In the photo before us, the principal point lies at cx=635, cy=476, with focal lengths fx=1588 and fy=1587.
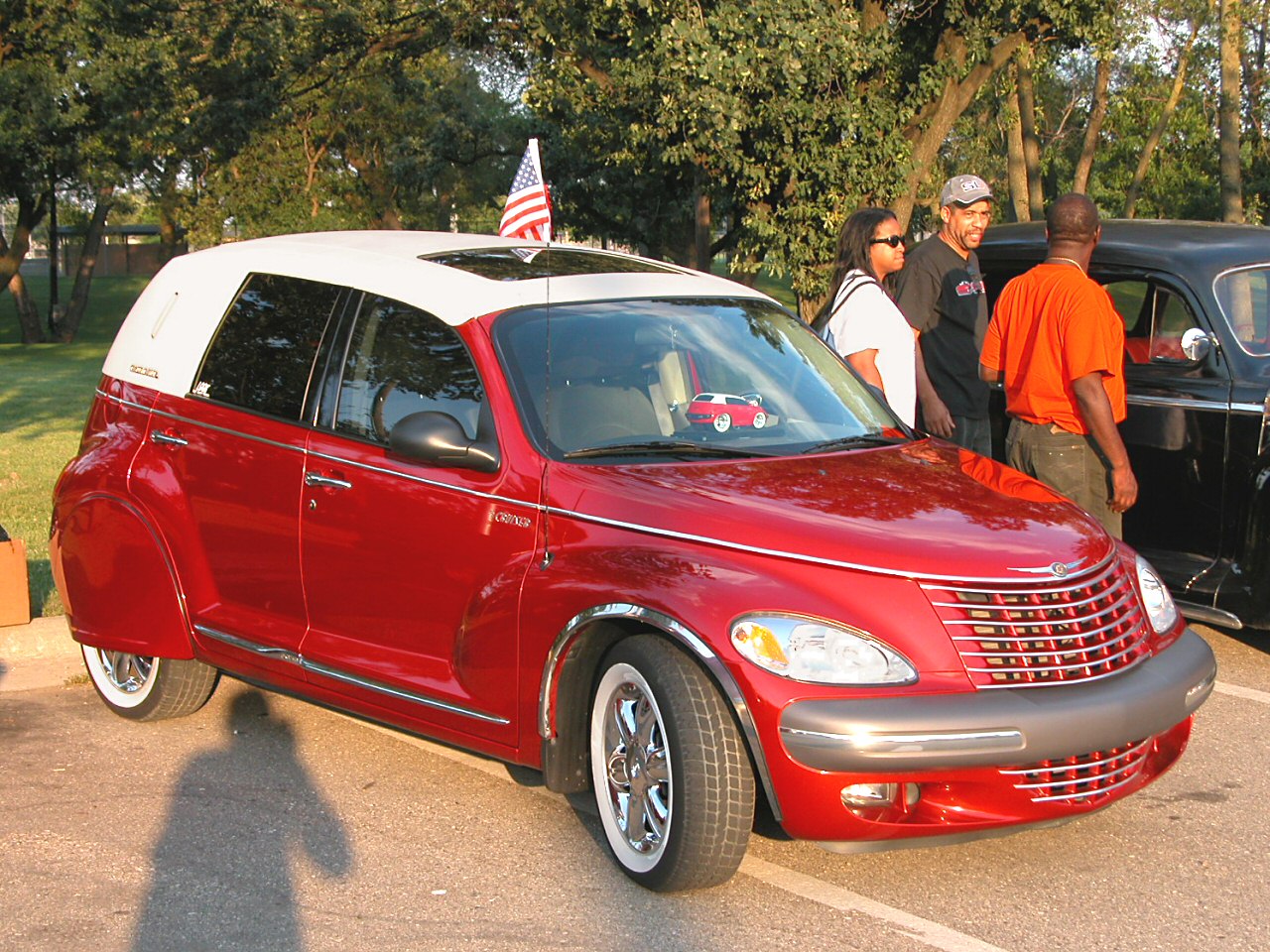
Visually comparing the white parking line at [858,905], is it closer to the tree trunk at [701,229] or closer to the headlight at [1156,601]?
the headlight at [1156,601]

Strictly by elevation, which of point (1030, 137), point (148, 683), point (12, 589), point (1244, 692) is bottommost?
point (1244, 692)

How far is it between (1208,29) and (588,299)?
3238cm

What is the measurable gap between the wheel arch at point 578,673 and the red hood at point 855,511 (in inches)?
11.2

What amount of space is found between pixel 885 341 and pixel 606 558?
113 inches

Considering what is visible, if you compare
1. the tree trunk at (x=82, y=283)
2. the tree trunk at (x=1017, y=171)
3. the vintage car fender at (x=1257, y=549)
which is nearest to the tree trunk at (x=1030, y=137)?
the tree trunk at (x=1017, y=171)

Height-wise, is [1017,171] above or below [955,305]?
above

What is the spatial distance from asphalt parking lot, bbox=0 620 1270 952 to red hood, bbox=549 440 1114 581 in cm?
96

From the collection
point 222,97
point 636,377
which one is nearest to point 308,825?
point 636,377

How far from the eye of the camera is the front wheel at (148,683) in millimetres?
6172

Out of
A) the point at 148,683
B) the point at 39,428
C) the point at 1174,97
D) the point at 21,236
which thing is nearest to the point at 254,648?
the point at 148,683

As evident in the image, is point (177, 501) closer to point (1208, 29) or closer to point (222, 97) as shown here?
point (222, 97)

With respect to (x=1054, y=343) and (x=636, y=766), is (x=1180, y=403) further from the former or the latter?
(x=636, y=766)

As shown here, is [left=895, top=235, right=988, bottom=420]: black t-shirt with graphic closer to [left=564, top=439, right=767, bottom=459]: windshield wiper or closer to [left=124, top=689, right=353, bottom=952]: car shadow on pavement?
[left=564, top=439, right=767, bottom=459]: windshield wiper

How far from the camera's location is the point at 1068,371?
6.48m
